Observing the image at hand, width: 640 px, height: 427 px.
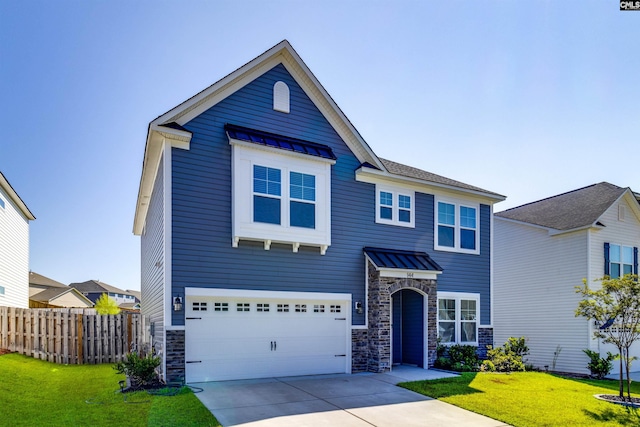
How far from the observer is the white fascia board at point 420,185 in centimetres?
1404

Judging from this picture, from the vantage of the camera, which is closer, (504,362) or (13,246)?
(504,362)

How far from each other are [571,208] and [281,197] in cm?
1495

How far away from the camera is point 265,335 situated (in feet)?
39.6

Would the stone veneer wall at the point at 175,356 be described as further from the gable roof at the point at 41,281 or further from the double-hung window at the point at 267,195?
the gable roof at the point at 41,281

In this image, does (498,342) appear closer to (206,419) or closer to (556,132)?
(556,132)

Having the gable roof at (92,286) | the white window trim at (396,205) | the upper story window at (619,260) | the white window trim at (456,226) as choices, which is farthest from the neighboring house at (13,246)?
the gable roof at (92,286)

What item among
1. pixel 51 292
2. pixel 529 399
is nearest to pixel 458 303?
pixel 529 399

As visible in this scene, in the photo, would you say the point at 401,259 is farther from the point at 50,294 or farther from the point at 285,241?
the point at 50,294

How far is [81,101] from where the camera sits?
50.7ft

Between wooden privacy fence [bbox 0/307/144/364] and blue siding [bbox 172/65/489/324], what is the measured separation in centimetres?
557

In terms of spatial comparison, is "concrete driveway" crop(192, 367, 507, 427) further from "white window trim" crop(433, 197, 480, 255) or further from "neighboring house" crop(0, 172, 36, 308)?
"neighboring house" crop(0, 172, 36, 308)

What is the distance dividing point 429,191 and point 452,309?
4093mm

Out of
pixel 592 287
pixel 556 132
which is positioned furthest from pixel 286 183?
pixel 592 287

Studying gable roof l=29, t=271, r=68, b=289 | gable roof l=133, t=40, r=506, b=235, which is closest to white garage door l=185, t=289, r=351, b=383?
gable roof l=133, t=40, r=506, b=235
